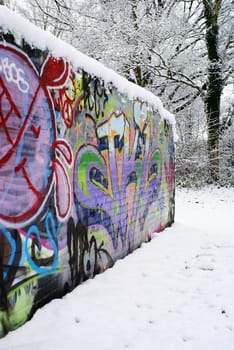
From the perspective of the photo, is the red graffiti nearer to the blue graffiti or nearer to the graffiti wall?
the graffiti wall

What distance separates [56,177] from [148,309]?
1503mm

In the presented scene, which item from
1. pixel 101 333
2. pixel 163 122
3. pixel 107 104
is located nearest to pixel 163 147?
pixel 163 122

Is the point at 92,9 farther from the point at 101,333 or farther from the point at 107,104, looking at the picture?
the point at 101,333

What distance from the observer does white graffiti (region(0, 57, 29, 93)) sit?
7.91 ft

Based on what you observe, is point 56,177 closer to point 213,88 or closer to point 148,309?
point 148,309

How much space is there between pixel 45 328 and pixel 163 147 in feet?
16.0

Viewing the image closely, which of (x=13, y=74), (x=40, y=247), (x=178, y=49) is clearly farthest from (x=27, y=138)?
(x=178, y=49)

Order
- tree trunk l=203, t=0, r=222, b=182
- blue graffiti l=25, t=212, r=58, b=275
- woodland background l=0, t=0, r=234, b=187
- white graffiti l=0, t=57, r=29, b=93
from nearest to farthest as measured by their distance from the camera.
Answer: white graffiti l=0, t=57, r=29, b=93 → blue graffiti l=25, t=212, r=58, b=275 → woodland background l=0, t=0, r=234, b=187 → tree trunk l=203, t=0, r=222, b=182

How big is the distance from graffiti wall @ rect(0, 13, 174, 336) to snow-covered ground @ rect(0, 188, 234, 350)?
181mm

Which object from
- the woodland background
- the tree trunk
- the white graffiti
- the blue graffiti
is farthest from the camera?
the tree trunk

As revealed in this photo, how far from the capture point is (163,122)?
Answer: 6840 mm

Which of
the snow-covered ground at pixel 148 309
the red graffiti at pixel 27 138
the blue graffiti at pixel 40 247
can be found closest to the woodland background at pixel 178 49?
the snow-covered ground at pixel 148 309

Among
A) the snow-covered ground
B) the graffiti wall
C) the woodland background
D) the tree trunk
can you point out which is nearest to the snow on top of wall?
the graffiti wall

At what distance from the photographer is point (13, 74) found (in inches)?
98.7
